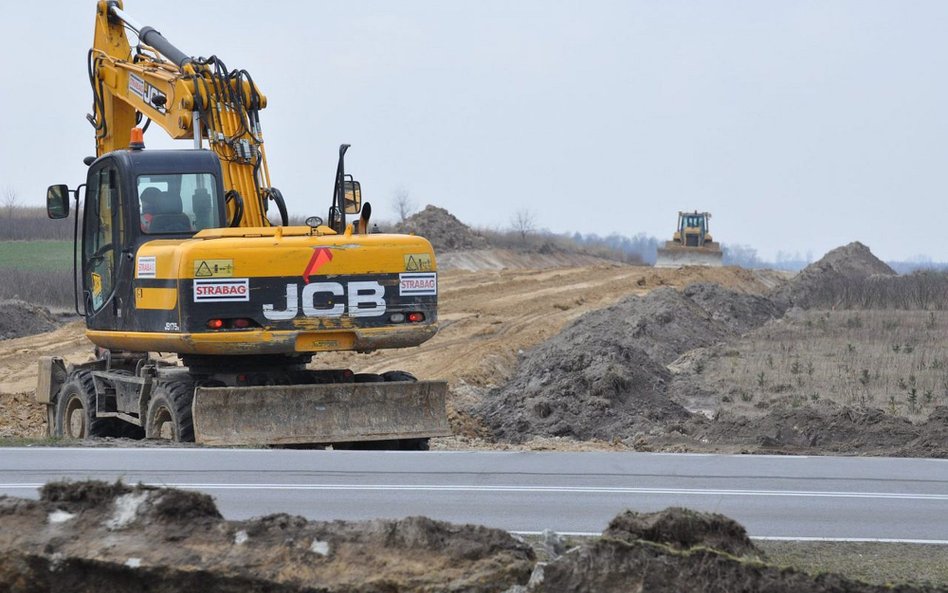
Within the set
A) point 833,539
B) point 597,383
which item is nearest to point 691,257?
point 597,383

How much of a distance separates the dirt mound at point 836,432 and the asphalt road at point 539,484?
2.04 m

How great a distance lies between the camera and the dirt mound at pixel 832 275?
3944 cm

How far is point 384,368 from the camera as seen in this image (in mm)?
24422

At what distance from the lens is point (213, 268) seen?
43.7ft

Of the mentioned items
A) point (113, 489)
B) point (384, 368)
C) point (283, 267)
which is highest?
point (283, 267)

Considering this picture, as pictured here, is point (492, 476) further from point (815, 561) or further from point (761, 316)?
point (761, 316)

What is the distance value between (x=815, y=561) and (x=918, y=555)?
87 cm

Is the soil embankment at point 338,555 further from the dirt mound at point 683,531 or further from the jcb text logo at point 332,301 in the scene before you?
the jcb text logo at point 332,301

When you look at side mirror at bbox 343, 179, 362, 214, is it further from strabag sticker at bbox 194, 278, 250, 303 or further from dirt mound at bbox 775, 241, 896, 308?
dirt mound at bbox 775, 241, 896, 308

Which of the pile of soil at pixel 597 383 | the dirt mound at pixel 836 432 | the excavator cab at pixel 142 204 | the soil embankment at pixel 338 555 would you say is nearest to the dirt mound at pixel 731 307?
the pile of soil at pixel 597 383

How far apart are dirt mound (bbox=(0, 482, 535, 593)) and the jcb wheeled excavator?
6.96m

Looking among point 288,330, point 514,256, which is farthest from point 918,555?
point 514,256

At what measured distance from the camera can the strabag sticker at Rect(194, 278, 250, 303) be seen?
1334 cm

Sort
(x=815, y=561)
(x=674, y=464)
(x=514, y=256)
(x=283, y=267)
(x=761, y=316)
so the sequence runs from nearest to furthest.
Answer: (x=815, y=561), (x=674, y=464), (x=283, y=267), (x=761, y=316), (x=514, y=256)
